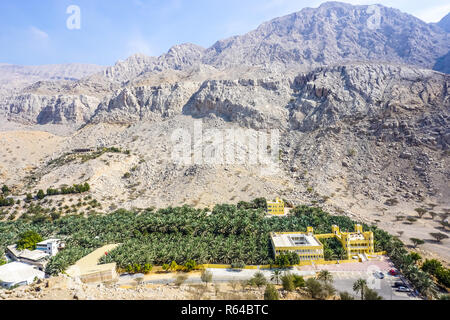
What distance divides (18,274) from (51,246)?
5.35 meters

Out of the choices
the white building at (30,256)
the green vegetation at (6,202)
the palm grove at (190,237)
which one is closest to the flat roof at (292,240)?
the palm grove at (190,237)

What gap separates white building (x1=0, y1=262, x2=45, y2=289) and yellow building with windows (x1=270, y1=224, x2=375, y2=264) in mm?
22166

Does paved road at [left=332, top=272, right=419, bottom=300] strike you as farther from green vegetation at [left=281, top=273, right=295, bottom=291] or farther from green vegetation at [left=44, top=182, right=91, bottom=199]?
green vegetation at [left=44, top=182, right=91, bottom=199]

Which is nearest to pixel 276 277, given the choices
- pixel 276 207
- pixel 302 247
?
pixel 302 247

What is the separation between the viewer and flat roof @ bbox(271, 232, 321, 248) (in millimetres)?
26688

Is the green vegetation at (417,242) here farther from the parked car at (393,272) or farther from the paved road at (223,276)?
the paved road at (223,276)

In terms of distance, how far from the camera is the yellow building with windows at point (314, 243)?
85.4 ft

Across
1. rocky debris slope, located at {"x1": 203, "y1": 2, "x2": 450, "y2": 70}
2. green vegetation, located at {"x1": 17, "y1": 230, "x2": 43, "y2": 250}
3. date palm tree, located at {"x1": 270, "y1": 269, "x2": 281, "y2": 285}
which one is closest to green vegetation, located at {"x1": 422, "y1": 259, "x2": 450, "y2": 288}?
→ date palm tree, located at {"x1": 270, "y1": 269, "x2": 281, "y2": 285}

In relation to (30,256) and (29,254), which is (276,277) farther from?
(29,254)

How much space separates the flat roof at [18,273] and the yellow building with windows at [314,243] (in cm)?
2231

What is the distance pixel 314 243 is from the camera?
27.1 metres
